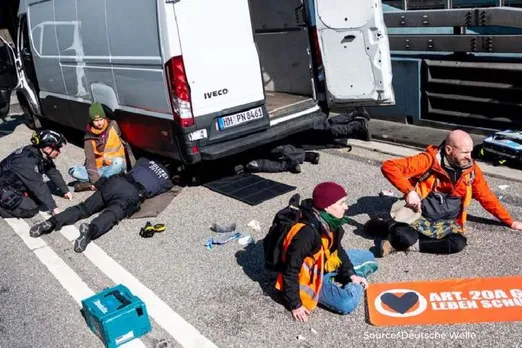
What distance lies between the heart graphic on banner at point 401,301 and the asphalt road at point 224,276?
18 centimetres

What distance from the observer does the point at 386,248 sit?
4.91m

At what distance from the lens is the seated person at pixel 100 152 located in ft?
24.2

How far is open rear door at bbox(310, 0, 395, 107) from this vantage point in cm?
698

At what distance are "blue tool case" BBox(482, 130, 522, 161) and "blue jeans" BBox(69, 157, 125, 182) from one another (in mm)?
4376

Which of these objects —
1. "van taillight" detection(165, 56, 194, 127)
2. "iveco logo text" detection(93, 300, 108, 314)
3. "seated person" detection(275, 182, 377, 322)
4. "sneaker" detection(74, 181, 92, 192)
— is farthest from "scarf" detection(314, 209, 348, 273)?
"sneaker" detection(74, 181, 92, 192)

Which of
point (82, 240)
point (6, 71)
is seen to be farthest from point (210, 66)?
point (6, 71)

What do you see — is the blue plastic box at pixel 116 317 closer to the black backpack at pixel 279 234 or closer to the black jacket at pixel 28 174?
the black backpack at pixel 279 234

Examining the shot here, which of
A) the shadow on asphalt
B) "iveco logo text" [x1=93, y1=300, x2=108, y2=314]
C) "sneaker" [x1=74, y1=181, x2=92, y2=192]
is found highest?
"iveco logo text" [x1=93, y1=300, x2=108, y2=314]

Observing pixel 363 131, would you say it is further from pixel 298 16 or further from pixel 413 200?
pixel 413 200

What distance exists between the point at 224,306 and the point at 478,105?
16.1ft

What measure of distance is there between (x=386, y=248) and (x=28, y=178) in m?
4.02

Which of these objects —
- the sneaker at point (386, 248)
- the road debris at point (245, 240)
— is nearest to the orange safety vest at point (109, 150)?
the road debris at point (245, 240)

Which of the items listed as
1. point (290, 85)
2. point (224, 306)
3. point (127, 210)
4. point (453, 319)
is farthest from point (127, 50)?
point (453, 319)

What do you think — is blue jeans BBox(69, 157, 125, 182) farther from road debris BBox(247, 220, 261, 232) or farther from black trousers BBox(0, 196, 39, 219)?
road debris BBox(247, 220, 261, 232)
